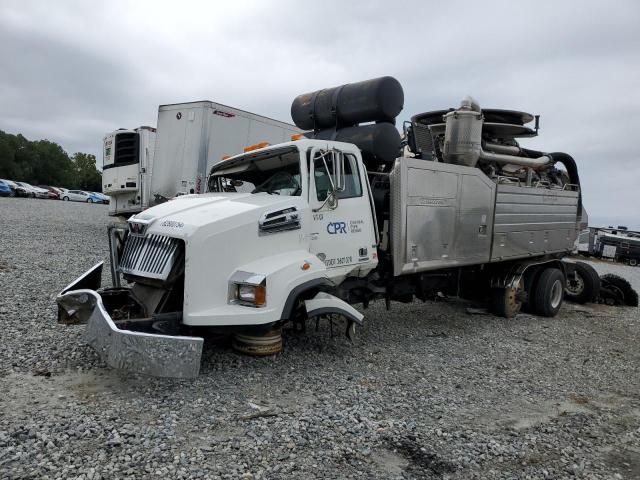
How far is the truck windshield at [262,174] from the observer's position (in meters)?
5.42

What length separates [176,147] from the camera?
468 inches

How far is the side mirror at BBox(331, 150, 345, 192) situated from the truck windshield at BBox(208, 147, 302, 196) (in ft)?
1.30

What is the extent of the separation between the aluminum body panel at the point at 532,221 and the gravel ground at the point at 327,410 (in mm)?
1810

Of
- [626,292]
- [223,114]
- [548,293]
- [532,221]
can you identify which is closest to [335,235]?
[532,221]

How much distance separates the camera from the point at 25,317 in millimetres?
6066

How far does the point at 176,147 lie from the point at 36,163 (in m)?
65.5

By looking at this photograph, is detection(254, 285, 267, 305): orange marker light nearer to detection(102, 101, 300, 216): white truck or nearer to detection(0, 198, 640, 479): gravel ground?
detection(0, 198, 640, 479): gravel ground

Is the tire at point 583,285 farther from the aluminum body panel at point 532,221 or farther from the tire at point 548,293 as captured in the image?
the tire at point 548,293

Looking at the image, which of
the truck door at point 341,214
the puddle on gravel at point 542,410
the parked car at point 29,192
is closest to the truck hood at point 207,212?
the truck door at point 341,214

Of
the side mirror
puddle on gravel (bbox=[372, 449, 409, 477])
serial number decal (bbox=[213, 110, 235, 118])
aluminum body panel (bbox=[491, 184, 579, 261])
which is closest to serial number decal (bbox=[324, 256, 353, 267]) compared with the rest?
the side mirror

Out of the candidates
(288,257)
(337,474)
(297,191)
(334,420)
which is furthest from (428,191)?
Answer: (337,474)

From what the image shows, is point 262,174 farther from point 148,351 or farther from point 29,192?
point 29,192

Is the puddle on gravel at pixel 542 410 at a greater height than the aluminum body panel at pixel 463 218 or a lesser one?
lesser

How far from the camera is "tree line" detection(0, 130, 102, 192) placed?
62188 mm
